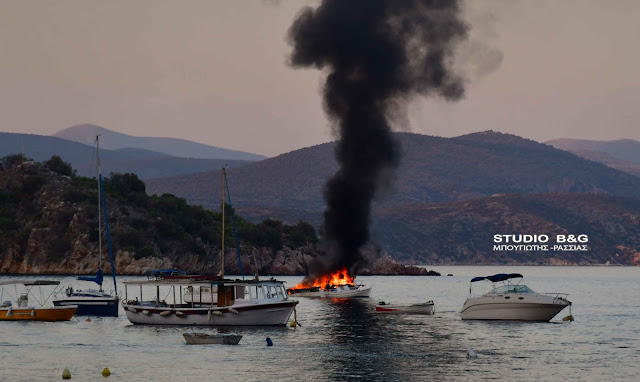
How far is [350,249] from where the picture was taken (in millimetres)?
192375

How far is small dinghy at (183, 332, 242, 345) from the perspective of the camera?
78500 millimetres

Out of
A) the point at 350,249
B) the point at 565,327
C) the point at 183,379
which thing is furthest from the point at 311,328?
the point at 350,249

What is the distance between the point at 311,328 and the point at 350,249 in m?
95.2

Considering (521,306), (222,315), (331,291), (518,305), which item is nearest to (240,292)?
(222,315)

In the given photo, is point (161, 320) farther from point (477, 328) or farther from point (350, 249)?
A: point (350, 249)

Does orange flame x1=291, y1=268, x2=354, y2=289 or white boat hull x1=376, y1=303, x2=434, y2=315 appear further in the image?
orange flame x1=291, y1=268, x2=354, y2=289

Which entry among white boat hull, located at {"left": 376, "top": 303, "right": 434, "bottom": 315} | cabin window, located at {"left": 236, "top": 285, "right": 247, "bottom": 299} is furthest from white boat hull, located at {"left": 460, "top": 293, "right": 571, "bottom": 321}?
cabin window, located at {"left": 236, "top": 285, "right": 247, "bottom": 299}

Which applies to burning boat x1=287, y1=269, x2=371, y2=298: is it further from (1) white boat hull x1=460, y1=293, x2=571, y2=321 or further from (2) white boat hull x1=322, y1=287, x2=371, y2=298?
(1) white boat hull x1=460, y1=293, x2=571, y2=321

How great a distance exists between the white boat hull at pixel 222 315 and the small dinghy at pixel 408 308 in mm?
29624

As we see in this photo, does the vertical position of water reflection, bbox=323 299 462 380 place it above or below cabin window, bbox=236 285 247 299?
below

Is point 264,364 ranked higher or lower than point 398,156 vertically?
lower

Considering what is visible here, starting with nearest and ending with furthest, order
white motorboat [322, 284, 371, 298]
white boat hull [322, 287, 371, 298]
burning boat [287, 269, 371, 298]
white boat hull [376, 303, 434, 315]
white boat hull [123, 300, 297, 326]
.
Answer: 1. white boat hull [123, 300, 297, 326]
2. white boat hull [376, 303, 434, 315]
3. white boat hull [322, 287, 371, 298]
4. white motorboat [322, 284, 371, 298]
5. burning boat [287, 269, 371, 298]

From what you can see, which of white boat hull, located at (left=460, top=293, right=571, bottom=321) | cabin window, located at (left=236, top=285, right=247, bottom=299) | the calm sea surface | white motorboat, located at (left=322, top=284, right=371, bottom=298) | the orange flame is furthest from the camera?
the orange flame

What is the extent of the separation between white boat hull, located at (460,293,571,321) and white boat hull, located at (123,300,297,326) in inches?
804
